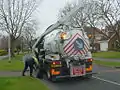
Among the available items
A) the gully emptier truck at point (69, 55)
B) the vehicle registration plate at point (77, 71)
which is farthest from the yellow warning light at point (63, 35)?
the vehicle registration plate at point (77, 71)

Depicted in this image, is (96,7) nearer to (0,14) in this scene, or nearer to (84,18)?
(84,18)

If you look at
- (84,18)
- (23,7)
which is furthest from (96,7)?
(23,7)

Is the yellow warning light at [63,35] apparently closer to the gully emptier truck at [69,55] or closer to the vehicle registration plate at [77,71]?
the gully emptier truck at [69,55]

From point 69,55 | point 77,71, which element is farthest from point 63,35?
point 77,71

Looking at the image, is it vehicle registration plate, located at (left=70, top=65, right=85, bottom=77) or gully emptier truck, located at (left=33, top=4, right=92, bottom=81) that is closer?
vehicle registration plate, located at (left=70, top=65, right=85, bottom=77)

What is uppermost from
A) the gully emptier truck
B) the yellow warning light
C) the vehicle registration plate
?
the yellow warning light

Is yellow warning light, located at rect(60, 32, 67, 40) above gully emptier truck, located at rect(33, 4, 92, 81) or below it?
above

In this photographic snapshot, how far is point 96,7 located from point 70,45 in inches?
1104

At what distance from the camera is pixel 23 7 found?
5191 cm

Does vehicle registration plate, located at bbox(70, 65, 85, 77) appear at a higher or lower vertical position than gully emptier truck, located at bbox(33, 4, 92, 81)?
lower

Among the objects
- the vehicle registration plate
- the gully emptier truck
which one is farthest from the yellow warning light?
the vehicle registration plate

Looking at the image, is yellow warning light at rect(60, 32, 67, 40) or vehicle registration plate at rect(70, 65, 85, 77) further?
yellow warning light at rect(60, 32, 67, 40)

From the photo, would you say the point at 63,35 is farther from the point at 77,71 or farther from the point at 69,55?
the point at 77,71

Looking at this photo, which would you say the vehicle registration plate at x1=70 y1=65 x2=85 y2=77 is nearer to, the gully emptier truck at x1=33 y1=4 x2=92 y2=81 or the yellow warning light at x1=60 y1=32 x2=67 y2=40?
the gully emptier truck at x1=33 y1=4 x2=92 y2=81
